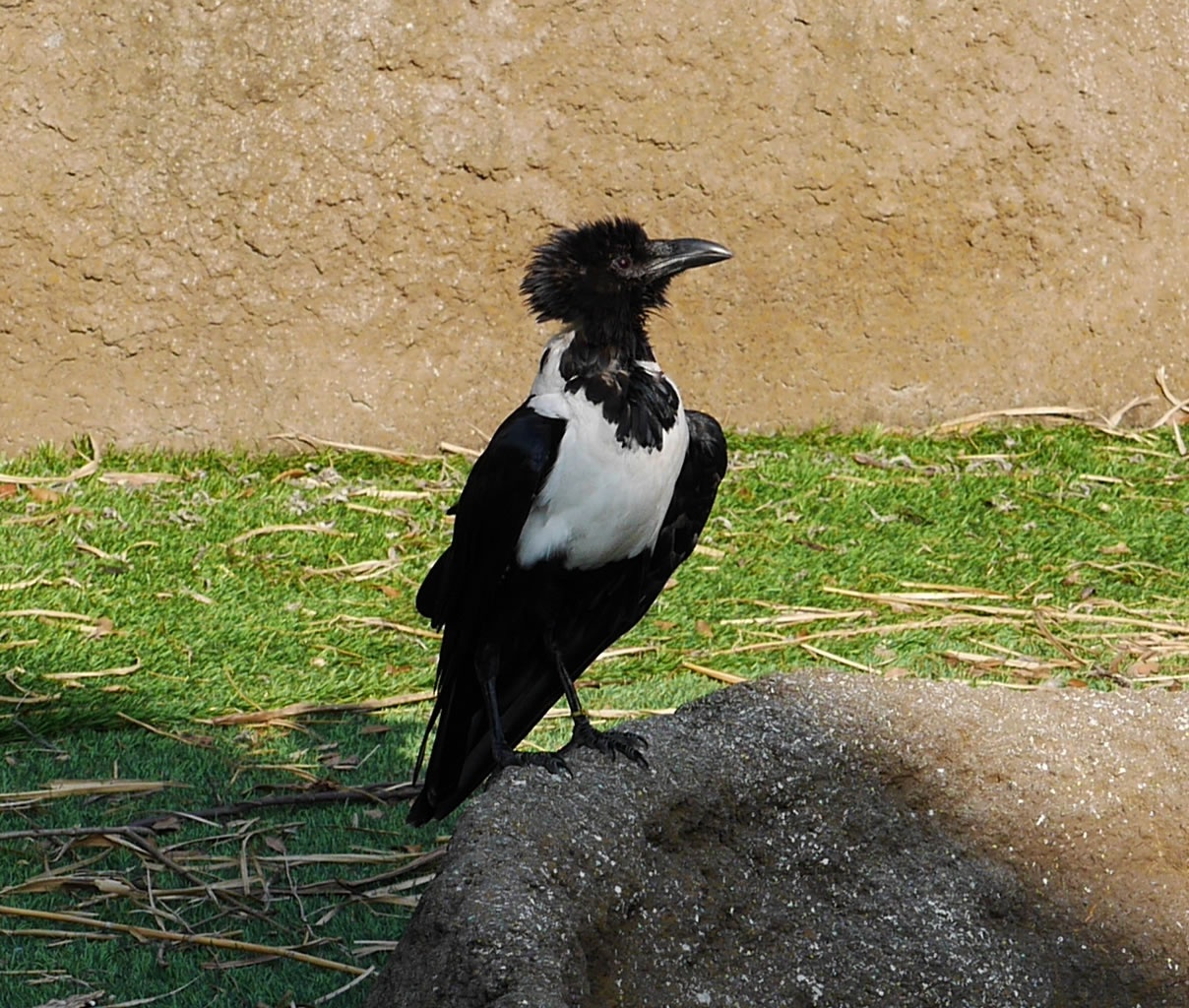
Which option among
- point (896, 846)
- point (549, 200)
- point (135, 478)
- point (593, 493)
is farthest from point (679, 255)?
point (135, 478)

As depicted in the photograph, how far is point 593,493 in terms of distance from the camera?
9.27 feet

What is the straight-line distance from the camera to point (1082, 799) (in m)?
2.70

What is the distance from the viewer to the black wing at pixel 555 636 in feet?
9.91

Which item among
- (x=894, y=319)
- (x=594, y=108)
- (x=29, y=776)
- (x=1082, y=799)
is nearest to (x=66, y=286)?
(x=594, y=108)

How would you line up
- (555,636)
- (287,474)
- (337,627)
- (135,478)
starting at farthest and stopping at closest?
1. (287,474)
2. (135,478)
3. (337,627)
4. (555,636)

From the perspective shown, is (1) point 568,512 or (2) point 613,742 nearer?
(2) point 613,742

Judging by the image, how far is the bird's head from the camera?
3010mm

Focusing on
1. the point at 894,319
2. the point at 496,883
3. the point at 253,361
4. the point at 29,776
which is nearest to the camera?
the point at 496,883

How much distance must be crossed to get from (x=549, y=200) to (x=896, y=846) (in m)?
3.41

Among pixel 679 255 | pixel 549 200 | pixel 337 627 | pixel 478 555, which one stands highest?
pixel 679 255

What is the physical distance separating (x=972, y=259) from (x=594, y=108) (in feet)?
4.95

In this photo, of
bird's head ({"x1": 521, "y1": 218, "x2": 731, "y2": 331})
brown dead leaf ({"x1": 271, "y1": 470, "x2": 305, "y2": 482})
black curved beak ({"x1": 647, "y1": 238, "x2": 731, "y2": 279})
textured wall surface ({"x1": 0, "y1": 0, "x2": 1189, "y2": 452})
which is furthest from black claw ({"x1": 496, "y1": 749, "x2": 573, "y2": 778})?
textured wall surface ({"x1": 0, "y1": 0, "x2": 1189, "y2": 452})

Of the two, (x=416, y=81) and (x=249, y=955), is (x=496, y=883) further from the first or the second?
(x=416, y=81)

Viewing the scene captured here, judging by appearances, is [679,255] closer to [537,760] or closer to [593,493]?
[593,493]
